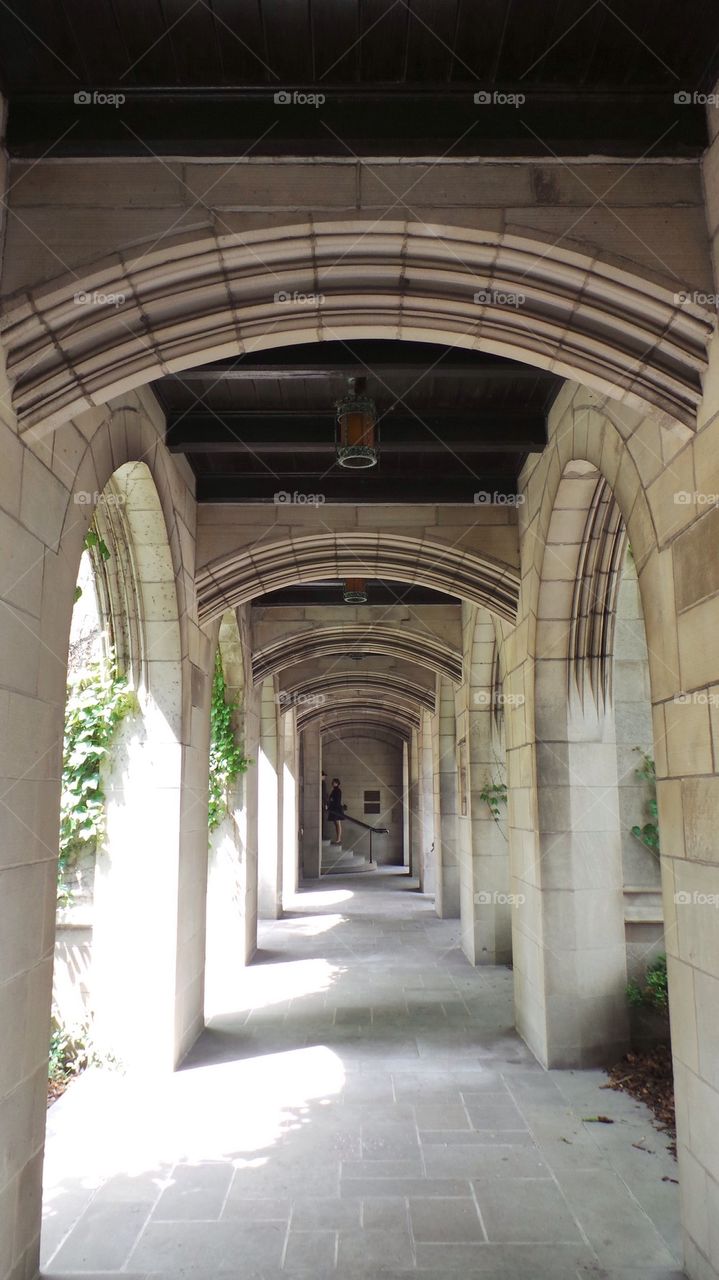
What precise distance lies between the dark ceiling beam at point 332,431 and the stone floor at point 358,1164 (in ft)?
11.1

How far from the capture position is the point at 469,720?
8602mm

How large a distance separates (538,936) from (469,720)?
3.35 m

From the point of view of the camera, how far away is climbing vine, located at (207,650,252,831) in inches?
322

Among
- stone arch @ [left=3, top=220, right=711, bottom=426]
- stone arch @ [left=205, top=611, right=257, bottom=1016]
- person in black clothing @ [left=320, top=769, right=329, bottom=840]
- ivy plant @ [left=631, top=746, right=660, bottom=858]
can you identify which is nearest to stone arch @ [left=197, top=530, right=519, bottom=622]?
ivy plant @ [left=631, top=746, right=660, bottom=858]

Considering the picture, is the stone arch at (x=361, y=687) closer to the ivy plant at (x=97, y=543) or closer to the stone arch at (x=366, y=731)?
the ivy plant at (x=97, y=543)

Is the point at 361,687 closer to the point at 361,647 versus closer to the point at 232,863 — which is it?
the point at 361,647

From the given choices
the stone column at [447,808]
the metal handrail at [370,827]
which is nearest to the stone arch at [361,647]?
the stone column at [447,808]

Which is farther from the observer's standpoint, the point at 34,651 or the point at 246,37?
the point at 34,651

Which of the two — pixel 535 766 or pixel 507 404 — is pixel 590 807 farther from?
pixel 507 404

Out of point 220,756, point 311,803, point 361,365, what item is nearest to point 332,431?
point 361,365

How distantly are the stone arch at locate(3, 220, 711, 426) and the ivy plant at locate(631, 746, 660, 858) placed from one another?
3246 millimetres

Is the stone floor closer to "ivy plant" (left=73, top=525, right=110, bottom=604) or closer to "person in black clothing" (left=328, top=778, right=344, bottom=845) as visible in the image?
"ivy plant" (left=73, top=525, right=110, bottom=604)

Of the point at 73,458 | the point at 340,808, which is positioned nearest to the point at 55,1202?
the point at 73,458

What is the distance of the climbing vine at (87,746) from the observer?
5.33 m
